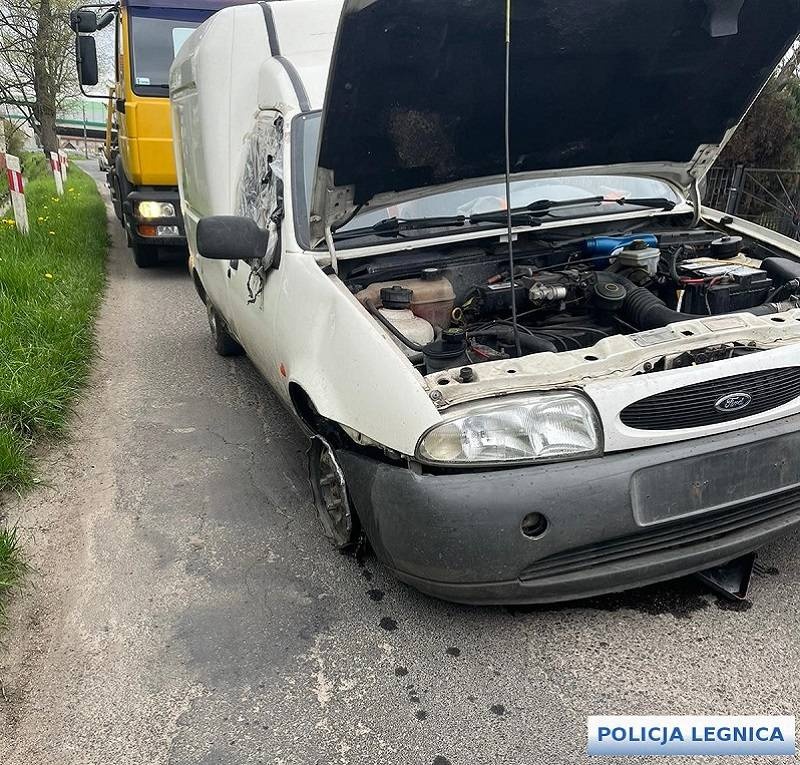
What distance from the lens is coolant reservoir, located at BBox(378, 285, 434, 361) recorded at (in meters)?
2.89

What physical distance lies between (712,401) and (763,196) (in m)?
8.92

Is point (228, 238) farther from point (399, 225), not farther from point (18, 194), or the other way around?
point (18, 194)

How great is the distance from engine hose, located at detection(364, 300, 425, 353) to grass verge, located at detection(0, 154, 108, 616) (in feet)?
5.92

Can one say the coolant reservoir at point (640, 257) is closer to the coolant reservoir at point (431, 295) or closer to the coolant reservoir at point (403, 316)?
the coolant reservoir at point (431, 295)

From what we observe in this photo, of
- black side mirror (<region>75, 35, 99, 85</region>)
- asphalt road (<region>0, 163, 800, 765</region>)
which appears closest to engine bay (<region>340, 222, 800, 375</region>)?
asphalt road (<region>0, 163, 800, 765</region>)

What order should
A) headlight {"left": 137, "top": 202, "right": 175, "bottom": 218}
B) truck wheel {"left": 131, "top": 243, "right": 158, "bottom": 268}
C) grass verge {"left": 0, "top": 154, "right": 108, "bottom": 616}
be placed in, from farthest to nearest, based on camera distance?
truck wheel {"left": 131, "top": 243, "right": 158, "bottom": 268} → headlight {"left": 137, "top": 202, "right": 175, "bottom": 218} → grass verge {"left": 0, "top": 154, "right": 108, "bottom": 616}

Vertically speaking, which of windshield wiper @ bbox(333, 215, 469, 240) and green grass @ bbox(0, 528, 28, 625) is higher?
windshield wiper @ bbox(333, 215, 469, 240)

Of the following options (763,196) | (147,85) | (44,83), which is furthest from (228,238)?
(44,83)

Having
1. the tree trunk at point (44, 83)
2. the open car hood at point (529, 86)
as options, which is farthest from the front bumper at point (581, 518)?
the tree trunk at point (44, 83)

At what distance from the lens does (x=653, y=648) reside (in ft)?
8.33

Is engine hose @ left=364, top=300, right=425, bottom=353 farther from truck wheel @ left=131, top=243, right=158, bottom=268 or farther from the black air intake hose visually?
truck wheel @ left=131, top=243, right=158, bottom=268

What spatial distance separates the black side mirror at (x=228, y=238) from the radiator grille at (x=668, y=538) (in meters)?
1.84

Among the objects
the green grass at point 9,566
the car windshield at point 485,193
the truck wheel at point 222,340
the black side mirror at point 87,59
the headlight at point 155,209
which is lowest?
the truck wheel at point 222,340

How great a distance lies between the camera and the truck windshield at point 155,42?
8055 mm
